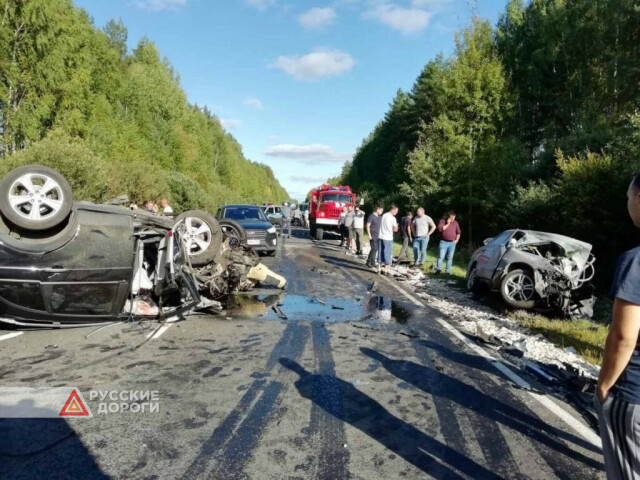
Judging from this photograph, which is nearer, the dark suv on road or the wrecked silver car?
the wrecked silver car

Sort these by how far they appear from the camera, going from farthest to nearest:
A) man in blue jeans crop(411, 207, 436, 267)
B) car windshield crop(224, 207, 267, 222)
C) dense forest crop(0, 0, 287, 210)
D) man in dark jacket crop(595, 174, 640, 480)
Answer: dense forest crop(0, 0, 287, 210)
car windshield crop(224, 207, 267, 222)
man in blue jeans crop(411, 207, 436, 267)
man in dark jacket crop(595, 174, 640, 480)

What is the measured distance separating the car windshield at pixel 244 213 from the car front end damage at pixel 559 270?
29.2ft

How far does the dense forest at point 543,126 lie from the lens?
12.1 metres

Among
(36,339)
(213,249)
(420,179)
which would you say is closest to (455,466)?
(36,339)

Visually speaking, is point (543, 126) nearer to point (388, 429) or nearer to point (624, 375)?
point (388, 429)

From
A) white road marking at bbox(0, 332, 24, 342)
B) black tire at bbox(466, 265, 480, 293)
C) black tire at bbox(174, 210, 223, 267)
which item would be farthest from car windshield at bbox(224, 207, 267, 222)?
white road marking at bbox(0, 332, 24, 342)

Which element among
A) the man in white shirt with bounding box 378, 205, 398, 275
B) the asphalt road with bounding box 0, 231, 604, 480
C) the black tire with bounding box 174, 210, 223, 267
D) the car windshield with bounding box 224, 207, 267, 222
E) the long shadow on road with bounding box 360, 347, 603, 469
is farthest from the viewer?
the car windshield with bounding box 224, 207, 267, 222

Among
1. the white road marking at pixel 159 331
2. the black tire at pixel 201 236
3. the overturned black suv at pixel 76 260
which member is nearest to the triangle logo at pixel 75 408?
the overturned black suv at pixel 76 260

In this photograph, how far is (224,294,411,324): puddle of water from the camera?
7.22 meters

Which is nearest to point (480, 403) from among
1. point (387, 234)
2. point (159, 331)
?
point (159, 331)

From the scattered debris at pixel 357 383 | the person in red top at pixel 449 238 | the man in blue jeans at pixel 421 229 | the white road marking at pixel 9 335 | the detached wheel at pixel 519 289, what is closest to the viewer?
the scattered debris at pixel 357 383

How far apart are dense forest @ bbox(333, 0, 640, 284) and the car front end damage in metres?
4.03

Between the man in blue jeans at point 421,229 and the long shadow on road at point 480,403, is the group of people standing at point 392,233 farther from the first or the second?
the long shadow on road at point 480,403

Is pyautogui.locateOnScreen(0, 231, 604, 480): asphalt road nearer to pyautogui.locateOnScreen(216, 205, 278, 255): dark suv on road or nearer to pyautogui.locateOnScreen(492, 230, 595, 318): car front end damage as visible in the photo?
pyautogui.locateOnScreen(492, 230, 595, 318): car front end damage
